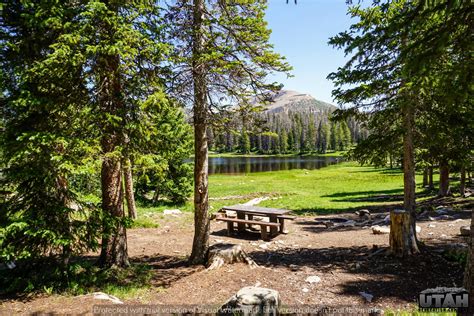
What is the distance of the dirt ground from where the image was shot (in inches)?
249

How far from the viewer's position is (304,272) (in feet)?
27.7

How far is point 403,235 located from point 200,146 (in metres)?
6.27

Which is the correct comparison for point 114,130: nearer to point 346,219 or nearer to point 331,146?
point 346,219

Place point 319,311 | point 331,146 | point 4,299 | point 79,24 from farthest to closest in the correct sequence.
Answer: point 331,146, point 79,24, point 4,299, point 319,311

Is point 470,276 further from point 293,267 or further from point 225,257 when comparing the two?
point 225,257

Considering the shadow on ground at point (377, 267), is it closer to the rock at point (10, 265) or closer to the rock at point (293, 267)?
the rock at point (293, 267)

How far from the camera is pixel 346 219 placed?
55.0 feet

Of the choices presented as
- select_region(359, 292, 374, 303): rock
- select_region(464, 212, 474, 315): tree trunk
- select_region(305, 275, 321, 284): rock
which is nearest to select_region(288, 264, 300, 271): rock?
select_region(305, 275, 321, 284): rock

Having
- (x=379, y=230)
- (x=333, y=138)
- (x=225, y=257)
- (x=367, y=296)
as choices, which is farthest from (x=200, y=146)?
(x=333, y=138)

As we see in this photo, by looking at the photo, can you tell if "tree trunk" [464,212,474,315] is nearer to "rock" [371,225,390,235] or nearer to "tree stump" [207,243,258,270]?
"tree stump" [207,243,258,270]

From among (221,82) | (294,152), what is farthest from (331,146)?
(221,82)

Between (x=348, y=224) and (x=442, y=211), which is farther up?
(x=442, y=211)

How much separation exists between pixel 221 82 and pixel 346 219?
11709 millimetres

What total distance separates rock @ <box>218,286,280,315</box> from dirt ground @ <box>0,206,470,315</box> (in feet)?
4.12
